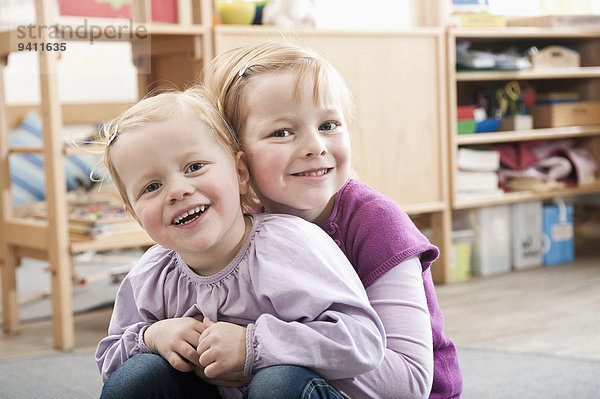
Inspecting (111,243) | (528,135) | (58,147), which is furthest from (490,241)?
(58,147)

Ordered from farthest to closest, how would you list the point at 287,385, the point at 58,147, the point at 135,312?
the point at 58,147 < the point at 135,312 < the point at 287,385

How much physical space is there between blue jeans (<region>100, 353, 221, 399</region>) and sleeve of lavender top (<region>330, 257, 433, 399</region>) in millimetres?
194

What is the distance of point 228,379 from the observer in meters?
0.97

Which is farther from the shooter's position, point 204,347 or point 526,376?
point 526,376

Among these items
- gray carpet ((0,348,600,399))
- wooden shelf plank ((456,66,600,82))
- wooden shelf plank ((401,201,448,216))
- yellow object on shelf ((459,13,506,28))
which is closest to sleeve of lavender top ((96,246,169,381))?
gray carpet ((0,348,600,399))

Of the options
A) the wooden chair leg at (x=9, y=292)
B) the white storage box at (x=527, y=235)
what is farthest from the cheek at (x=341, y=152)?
the white storage box at (x=527, y=235)

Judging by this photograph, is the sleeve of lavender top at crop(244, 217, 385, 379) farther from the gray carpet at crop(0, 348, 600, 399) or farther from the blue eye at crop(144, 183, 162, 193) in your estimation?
the gray carpet at crop(0, 348, 600, 399)

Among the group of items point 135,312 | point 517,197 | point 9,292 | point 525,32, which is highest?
point 525,32

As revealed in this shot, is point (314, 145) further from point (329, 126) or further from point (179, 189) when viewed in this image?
point (179, 189)

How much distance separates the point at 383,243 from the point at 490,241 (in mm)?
2173

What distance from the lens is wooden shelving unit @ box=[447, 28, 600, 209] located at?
9.88ft

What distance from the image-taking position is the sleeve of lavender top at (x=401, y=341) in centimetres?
98

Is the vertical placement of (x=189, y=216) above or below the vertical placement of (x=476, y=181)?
above

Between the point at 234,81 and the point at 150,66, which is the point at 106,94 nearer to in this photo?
Result: the point at 150,66
